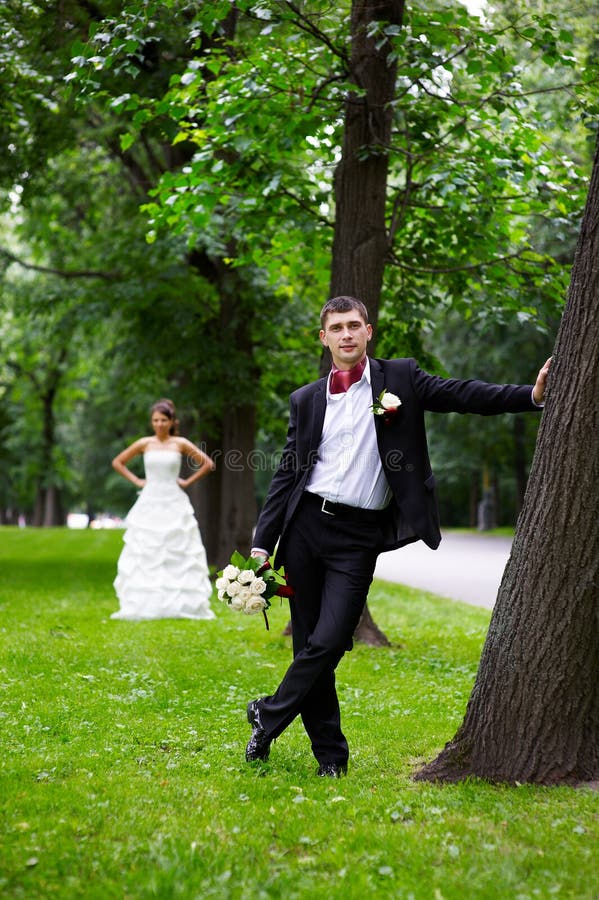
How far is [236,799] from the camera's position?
4.96 m

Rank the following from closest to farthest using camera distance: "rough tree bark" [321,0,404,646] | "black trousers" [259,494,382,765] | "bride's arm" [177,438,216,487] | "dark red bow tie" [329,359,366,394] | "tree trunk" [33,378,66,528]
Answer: "black trousers" [259,494,382,765]
"dark red bow tie" [329,359,366,394]
"rough tree bark" [321,0,404,646]
"bride's arm" [177,438,216,487]
"tree trunk" [33,378,66,528]

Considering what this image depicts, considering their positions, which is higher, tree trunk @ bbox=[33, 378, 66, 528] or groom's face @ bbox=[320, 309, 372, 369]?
groom's face @ bbox=[320, 309, 372, 369]

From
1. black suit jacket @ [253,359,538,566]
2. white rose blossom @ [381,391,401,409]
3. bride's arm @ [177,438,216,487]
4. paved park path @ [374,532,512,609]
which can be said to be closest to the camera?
black suit jacket @ [253,359,538,566]

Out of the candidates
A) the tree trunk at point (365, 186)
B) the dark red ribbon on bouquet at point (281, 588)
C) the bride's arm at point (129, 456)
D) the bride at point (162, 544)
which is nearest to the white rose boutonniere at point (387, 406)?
the dark red ribbon on bouquet at point (281, 588)

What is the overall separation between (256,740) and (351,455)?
1.76m

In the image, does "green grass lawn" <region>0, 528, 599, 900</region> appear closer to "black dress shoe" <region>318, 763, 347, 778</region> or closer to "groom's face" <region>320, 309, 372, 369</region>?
"black dress shoe" <region>318, 763, 347, 778</region>

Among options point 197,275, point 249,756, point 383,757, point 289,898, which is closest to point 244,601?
point 249,756

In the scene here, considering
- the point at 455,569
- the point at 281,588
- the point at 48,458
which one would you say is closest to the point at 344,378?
the point at 281,588

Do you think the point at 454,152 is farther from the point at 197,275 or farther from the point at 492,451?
the point at 492,451

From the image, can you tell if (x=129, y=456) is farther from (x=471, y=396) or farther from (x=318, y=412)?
(x=471, y=396)

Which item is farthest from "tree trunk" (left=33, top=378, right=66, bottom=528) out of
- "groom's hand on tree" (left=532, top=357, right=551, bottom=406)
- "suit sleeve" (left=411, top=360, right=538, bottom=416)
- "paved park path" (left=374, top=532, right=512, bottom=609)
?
"groom's hand on tree" (left=532, top=357, right=551, bottom=406)

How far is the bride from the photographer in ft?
43.0

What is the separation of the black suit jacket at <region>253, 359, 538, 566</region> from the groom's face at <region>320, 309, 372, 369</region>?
6.3 inches

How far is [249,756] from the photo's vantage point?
5672 mm
